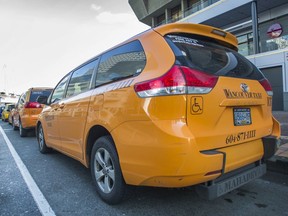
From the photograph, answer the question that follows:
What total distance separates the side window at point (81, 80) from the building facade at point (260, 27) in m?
14.6

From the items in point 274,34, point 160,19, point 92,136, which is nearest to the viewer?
point 92,136

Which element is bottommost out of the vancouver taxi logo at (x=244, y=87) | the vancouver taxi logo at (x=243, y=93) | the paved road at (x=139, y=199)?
Result: the paved road at (x=139, y=199)

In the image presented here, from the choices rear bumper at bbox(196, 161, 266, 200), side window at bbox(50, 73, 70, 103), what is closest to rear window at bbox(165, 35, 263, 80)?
rear bumper at bbox(196, 161, 266, 200)

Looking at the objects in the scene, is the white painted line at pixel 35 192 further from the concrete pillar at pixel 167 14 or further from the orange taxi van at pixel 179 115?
the concrete pillar at pixel 167 14

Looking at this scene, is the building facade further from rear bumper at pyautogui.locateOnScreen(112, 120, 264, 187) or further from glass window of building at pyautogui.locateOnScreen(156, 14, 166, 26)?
rear bumper at pyautogui.locateOnScreen(112, 120, 264, 187)

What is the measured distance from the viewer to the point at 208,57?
2574 mm

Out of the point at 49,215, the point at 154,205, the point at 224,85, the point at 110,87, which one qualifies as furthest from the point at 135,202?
the point at 224,85

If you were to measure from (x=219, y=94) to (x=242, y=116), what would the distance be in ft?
1.47

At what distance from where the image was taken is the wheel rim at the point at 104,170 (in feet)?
9.58

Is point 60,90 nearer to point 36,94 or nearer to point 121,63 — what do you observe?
point 121,63

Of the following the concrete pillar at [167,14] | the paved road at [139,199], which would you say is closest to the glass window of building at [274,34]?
the concrete pillar at [167,14]

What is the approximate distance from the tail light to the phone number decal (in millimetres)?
511

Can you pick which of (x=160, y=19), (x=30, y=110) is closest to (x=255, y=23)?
(x=160, y=19)

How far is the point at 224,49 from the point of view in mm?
2977
